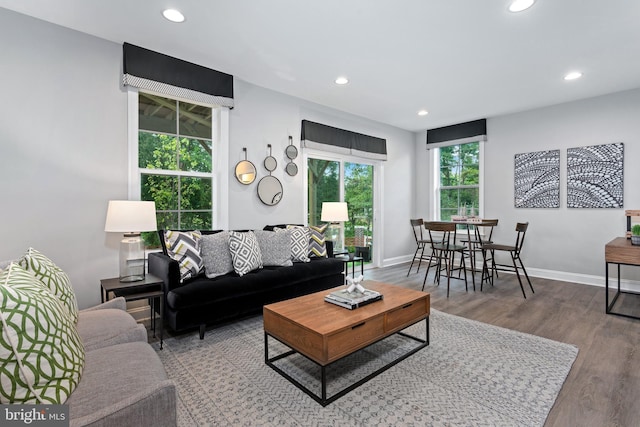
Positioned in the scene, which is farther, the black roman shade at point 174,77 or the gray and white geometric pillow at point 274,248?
the gray and white geometric pillow at point 274,248

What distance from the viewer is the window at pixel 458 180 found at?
5.72 m

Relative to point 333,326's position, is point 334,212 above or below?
above

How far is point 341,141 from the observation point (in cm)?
504

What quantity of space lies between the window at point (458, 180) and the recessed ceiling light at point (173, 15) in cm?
512

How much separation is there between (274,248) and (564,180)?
14.7ft

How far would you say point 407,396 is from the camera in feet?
6.13

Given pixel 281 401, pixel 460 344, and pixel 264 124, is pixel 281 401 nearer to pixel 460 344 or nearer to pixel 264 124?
pixel 460 344

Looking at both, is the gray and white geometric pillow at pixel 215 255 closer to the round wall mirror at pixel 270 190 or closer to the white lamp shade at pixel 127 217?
the white lamp shade at pixel 127 217

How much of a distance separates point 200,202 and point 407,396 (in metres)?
2.88

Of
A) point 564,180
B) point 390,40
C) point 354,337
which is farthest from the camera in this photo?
point 564,180

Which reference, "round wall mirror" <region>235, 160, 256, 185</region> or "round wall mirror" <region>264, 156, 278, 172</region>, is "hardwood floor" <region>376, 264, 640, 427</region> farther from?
"round wall mirror" <region>235, 160, 256, 185</region>

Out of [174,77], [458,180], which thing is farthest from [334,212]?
[458,180]

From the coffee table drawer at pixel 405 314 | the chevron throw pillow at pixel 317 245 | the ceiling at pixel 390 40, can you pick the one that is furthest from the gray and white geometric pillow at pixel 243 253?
the ceiling at pixel 390 40

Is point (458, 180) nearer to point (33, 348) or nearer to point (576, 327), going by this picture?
point (576, 327)
